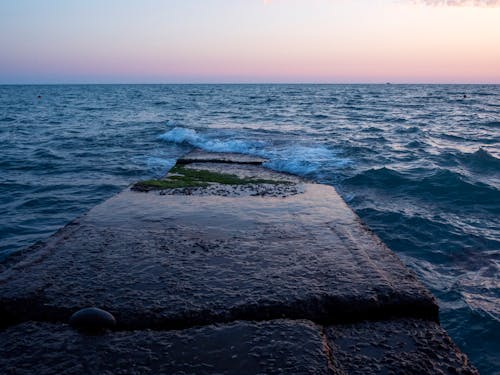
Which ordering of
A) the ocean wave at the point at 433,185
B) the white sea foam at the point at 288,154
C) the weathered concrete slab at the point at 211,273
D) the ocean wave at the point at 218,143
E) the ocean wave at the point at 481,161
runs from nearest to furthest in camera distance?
1. the weathered concrete slab at the point at 211,273
2. the ocean wave at the point at 433,185
3. the white sea foam at the point at 288,154
4. the ocean wave at the point at 481,161
5. the ocean wave at the point at 218,143

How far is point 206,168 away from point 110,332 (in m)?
7.40

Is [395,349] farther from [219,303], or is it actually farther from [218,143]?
[218,143]

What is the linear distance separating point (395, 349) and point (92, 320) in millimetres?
2116

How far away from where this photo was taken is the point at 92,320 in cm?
276

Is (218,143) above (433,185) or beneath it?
above

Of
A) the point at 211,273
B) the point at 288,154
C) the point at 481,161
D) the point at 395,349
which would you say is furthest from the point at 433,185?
the point at 395,349

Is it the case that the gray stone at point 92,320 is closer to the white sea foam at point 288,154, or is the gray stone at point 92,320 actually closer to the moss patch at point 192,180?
the moss patch at point 192,180

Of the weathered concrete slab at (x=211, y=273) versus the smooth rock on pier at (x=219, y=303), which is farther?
the weathered concrete slab at (x=211, y=273)

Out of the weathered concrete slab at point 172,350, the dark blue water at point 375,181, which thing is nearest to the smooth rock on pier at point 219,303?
the weathered concrete slab at point 172,350

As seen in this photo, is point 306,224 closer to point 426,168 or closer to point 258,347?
point 258,347

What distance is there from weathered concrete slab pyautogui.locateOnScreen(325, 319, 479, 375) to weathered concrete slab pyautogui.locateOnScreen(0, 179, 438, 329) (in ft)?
0.55

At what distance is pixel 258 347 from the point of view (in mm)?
2600

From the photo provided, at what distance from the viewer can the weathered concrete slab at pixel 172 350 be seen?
2402 millimetres

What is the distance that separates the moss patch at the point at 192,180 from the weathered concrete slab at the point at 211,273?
6.54 feet
